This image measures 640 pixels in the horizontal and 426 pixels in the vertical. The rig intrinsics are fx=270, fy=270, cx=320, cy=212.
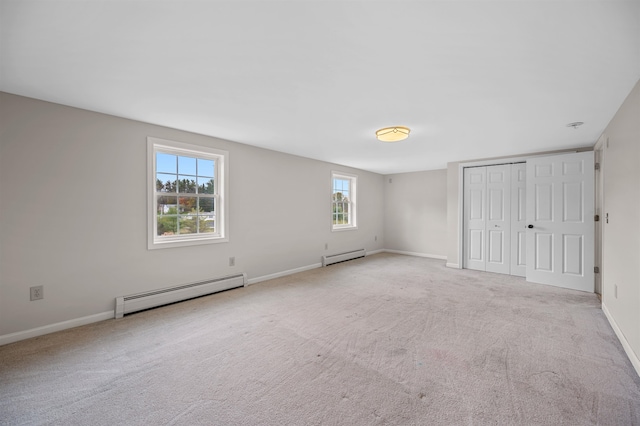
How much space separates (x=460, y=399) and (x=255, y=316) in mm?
2162

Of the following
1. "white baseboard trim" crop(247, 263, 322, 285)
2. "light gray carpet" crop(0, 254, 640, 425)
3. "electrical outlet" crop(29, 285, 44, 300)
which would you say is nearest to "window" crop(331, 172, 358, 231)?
"white baseboard trim" crop(247, 263, 322, 285)

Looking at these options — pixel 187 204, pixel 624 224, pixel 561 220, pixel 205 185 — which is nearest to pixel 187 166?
pixel 205 185

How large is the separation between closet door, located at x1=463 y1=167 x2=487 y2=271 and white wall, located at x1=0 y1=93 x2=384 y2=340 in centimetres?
443

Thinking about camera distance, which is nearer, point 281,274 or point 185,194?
point 185,194

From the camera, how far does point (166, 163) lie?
143 inches

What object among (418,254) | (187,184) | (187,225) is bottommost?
(418,254)

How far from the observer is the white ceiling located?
4.86 feet

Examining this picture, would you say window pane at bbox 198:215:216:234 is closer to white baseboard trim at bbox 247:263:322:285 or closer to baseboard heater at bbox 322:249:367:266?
white baseboard trim at bbox 247:263:322:285

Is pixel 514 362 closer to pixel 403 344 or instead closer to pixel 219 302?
pixel 403 344

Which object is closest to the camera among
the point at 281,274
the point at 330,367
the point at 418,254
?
the point at 330,367

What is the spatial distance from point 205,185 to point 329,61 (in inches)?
111

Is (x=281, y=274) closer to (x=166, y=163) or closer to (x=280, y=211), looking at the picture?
(x=280, y=211)

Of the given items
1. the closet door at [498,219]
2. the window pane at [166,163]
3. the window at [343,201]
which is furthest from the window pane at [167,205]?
the closet door at [498,219]

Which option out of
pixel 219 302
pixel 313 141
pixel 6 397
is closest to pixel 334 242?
pixel 313 141
